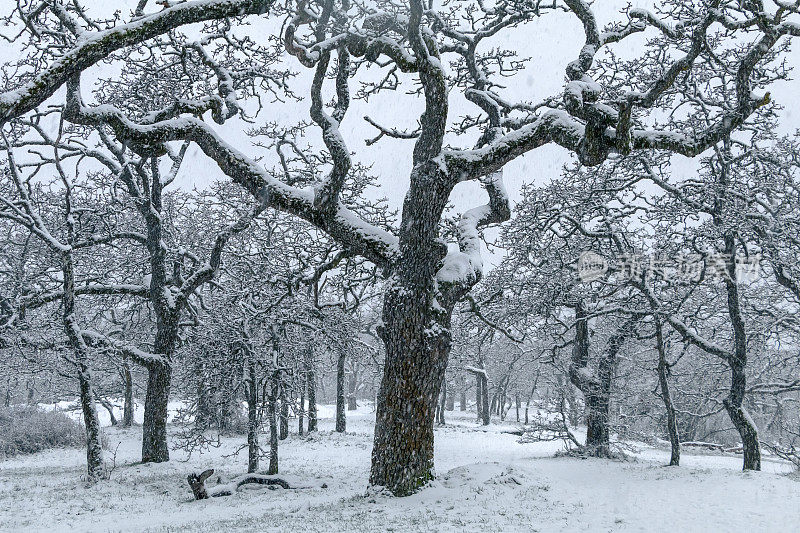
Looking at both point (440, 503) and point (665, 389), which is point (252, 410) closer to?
point (440, 503)

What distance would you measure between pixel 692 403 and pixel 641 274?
16889 millimetres

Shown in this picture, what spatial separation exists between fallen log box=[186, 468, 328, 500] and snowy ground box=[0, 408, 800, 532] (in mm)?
242

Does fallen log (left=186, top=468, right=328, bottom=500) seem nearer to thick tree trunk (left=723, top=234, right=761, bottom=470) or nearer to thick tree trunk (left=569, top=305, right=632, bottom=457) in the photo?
thick tree trunk (left=569, top=305, right=632, bottom=457)

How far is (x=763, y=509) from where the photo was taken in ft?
25.3

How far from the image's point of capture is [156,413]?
14.4m

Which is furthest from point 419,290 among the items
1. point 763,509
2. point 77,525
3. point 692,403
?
point 692,403

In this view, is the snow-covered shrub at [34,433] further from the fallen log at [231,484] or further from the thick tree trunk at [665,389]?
the thick tree trunk at [665,389]

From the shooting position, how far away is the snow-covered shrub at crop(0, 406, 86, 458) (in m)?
19.0

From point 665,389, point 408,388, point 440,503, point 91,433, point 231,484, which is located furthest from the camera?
point 665,389

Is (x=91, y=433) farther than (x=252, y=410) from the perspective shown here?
No

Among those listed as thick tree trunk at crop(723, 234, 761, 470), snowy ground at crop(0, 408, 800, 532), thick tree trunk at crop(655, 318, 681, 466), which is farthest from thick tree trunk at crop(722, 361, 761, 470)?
snowy ground at crop(0, 408, 800, 532)

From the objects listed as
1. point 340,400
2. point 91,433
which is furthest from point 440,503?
point 340,400

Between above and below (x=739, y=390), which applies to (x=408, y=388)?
above

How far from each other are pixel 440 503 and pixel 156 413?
10251mm
